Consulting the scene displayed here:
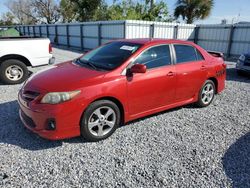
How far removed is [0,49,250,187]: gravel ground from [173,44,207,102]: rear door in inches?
21.2

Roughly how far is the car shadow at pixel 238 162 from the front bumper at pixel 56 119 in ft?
7.00

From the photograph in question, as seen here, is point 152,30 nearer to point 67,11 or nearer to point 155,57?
point 155,57

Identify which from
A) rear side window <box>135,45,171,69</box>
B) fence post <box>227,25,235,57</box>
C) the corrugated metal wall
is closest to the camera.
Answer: rear side window <box>135,45,171,69</box>

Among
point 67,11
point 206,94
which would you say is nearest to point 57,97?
point 206,94

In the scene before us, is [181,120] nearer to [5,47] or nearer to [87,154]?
[87,154]

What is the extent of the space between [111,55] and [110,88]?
0.89 meters

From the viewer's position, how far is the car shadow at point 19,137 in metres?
3.40

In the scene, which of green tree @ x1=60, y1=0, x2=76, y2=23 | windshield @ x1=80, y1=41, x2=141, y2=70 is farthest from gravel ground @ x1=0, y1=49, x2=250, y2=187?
green tree @ x1=60, y1=0, x2=76, y2=23

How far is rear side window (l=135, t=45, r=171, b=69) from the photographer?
390 cm

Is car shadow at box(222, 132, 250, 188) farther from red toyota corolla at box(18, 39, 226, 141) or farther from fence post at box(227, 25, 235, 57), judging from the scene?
fence post at box(227, 25, 235, 57)

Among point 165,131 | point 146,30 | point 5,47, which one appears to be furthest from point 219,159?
point 146,30

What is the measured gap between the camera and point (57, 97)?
314 cm

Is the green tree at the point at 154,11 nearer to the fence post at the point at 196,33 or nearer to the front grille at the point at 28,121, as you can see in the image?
the fence post at the point at 196,33

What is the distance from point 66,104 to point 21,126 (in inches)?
54.9
